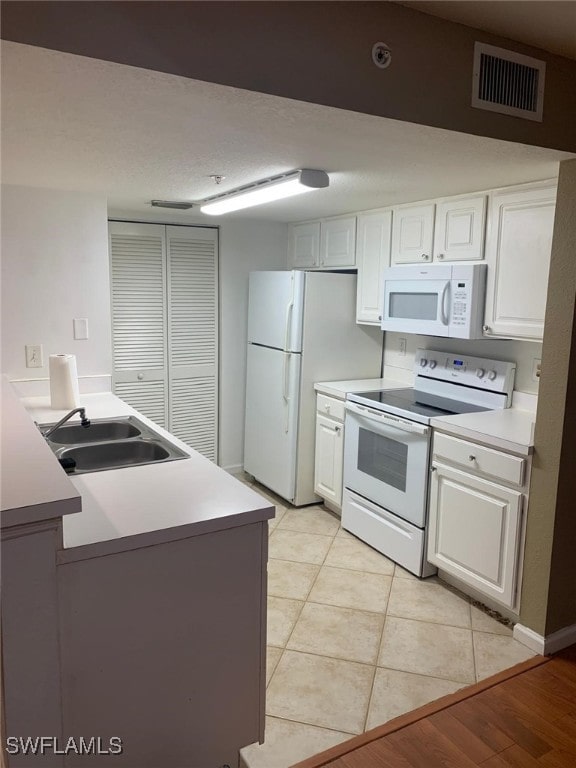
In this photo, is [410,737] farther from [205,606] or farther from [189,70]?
[189,70]

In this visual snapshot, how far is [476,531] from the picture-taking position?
2660mm

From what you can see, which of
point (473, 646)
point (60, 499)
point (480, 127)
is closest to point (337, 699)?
point (473, 646)

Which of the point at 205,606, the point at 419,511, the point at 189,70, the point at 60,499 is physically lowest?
the point at 419,511

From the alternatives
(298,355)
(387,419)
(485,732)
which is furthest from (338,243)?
(485,732)

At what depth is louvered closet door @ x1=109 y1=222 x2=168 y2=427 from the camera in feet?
12.9

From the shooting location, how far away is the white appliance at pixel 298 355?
3.77 m

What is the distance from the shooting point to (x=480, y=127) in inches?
71.8

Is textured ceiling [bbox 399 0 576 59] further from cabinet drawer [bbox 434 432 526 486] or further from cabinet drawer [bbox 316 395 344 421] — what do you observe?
cabinet drawer [bbox 316 395 344 421]

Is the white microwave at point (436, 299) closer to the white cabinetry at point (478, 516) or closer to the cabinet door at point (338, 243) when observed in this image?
the cabinet door at point (338, 243)

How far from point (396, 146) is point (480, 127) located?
287mm

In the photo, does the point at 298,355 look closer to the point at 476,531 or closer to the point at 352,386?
the point at 352,386

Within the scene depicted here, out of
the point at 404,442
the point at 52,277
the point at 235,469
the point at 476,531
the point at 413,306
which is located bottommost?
the point at 235,469

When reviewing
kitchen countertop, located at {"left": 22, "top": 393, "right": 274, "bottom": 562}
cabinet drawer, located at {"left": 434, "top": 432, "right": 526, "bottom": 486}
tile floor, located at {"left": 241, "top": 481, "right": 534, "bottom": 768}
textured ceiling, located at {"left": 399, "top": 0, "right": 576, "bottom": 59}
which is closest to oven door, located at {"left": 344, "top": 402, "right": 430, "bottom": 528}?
cabinet drawer, located at {"left": 434, "top": 432, "right": 526, "bottom": 486}

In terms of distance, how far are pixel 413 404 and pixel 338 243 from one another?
1.36 meters
